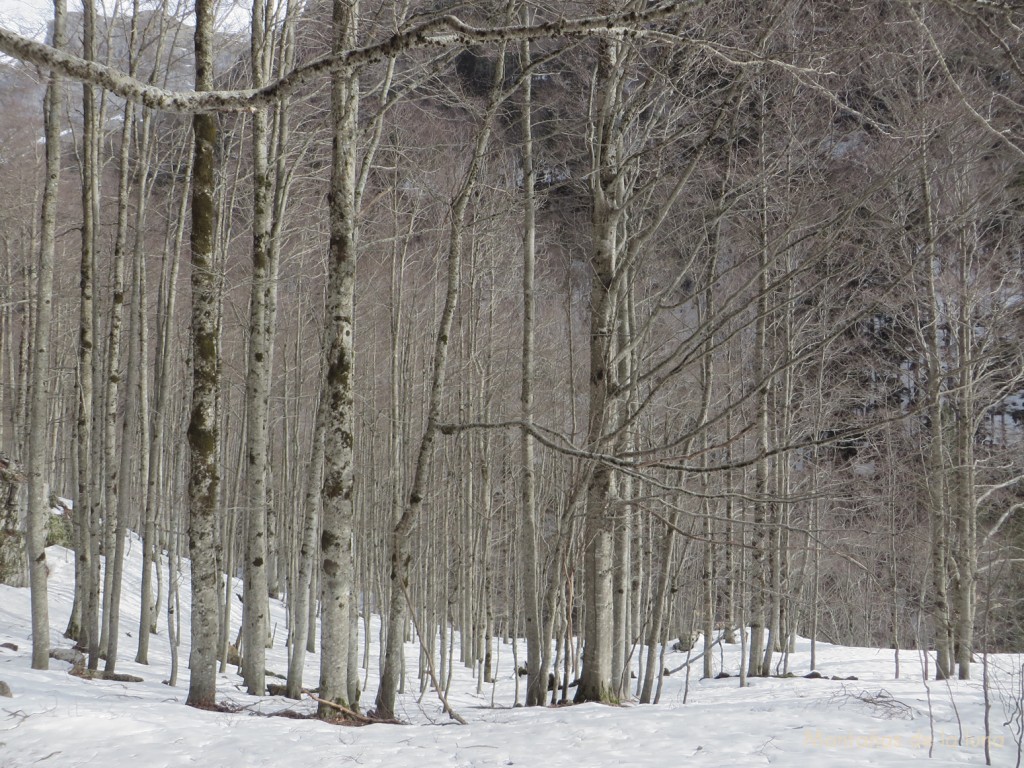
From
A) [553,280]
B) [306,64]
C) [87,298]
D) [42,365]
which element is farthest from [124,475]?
[553,280]

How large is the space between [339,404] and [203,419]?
4.70 ft

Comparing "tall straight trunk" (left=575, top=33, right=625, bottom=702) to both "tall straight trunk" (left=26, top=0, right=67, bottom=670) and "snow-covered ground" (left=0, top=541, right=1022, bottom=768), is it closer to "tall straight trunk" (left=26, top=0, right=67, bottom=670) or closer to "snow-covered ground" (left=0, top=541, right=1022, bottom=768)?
"snow-covered ground" (left=0, top=541, right=1022, bottom=768)

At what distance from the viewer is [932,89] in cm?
968

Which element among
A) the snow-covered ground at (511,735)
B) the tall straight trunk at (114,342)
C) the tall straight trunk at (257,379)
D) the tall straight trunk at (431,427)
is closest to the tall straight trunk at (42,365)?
the tall straight trunk at (114,342)

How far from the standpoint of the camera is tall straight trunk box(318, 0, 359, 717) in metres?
5.73

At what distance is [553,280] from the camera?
1364cm

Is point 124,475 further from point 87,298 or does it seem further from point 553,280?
point 553,280

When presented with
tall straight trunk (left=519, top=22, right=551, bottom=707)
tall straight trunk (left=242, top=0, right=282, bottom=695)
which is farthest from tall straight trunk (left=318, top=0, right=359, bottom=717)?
tall straight trunk (left=519, top=22, right=551, bottom=707)

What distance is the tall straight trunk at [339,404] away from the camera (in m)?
5.73

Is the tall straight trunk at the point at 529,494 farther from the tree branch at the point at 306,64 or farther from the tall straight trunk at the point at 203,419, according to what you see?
the tree branch at the point at 306,64

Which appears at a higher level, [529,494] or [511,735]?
[529,494]

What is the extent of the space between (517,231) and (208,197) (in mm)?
7912

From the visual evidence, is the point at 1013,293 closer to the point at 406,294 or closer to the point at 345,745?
the point at 406,294

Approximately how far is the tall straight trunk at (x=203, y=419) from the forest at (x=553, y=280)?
0.10 ft
